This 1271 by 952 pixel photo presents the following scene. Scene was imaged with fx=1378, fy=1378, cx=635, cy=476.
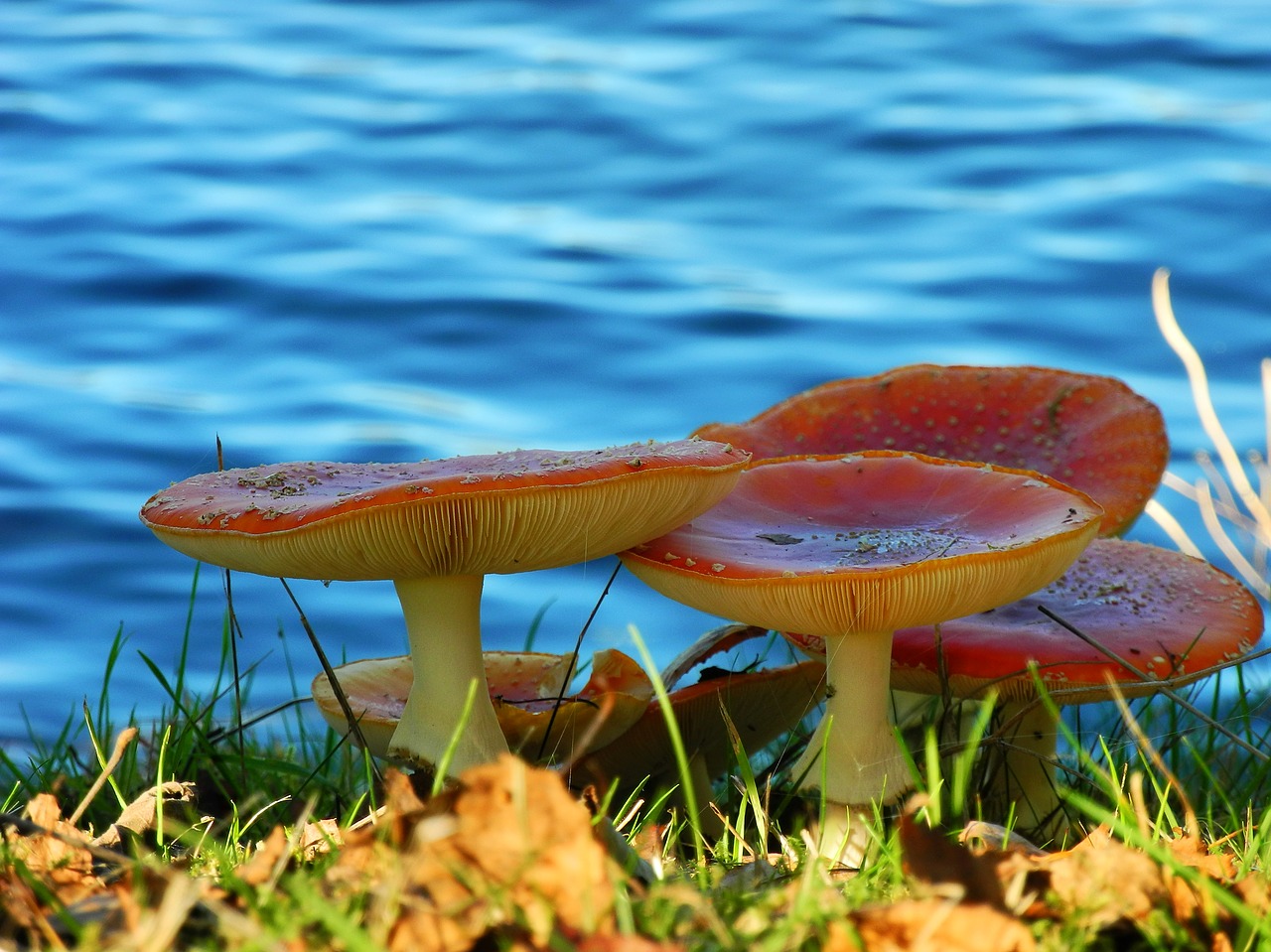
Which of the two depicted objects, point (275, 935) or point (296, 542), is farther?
point (296, 542)

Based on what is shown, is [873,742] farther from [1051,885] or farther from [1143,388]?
[1143,388]

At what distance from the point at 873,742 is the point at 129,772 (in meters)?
1.41

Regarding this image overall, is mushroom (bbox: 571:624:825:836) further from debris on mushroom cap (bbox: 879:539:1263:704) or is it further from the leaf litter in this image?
the leaf litter

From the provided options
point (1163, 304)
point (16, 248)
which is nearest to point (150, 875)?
point (1163, 304)

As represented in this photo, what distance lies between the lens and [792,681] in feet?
8.19

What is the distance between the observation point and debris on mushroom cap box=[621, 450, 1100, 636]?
6.29 feet

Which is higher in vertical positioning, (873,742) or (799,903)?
(799,903)

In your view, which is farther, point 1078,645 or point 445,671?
point 1078,645

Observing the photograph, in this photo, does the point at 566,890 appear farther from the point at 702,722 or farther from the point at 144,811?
the point at 702,722

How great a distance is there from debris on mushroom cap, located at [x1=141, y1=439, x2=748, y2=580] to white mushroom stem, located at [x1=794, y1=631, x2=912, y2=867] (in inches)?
16.4

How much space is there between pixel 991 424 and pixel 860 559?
114cm

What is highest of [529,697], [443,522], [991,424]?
[443,522]

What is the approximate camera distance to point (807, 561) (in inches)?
79.3

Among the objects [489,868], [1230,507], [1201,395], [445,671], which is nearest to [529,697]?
[445,671]
